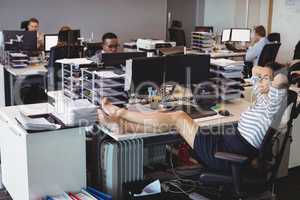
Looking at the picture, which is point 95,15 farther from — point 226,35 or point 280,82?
point 280,82

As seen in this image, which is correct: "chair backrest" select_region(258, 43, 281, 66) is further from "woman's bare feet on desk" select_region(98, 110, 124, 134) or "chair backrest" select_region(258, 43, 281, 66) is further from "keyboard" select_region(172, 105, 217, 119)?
"woman's bare feet on desk" select_region(98, 110, 124, 134)

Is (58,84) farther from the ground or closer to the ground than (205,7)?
closer to the ground

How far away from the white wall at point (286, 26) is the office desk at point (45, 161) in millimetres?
6496

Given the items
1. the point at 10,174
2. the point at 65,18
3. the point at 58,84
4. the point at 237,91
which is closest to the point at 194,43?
the point at 65,18

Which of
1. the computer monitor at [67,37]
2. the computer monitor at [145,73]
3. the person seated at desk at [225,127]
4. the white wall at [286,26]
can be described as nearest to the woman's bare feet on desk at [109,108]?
the person seated at desk at [225,127]

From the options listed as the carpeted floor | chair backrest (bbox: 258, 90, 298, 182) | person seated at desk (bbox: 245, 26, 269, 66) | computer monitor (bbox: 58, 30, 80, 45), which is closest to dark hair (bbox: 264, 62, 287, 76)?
chair backrest (bbox: 258, 90, 298, 182)

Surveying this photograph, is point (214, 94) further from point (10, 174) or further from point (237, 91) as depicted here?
point (10, 174)

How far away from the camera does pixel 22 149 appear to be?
2857 mm

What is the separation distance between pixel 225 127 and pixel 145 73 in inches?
30.2

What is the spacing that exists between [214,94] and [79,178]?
4.59ft

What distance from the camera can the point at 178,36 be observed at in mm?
8812

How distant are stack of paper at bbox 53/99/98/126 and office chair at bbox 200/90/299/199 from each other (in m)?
0.88

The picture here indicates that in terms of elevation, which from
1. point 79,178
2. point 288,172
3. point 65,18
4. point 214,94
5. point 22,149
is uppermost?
point 65,18

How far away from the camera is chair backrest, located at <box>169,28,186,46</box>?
8.70m
